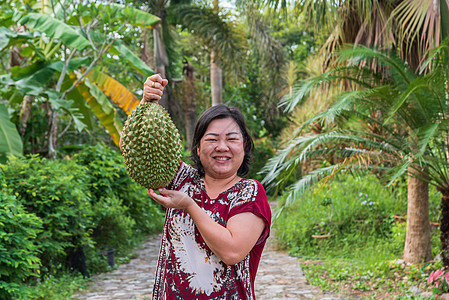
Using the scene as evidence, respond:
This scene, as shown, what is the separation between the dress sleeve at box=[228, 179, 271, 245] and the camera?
1.60m

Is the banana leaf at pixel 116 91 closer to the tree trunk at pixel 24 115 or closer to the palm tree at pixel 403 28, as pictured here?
the tree trunk at pixel 24 115

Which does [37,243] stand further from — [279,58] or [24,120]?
[279,58]

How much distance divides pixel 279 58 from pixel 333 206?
538 centimetres

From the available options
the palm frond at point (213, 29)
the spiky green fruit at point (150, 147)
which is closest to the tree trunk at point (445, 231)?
the spiky green fruit at point (150, 147)

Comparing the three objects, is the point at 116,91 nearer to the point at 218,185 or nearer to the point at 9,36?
the point at 9,36

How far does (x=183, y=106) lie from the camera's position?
12797 millimetres

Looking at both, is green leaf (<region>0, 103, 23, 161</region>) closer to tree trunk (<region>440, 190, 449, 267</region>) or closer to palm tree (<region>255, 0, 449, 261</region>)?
palm tree (<region>255, 0, 449, 261</region>)

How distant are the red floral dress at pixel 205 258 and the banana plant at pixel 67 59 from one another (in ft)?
13.9

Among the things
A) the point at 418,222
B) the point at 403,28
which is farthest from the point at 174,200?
the point at 403,28

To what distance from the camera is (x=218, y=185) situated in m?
1.73

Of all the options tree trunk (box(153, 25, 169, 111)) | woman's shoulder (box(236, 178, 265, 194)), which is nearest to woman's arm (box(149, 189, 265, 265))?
woman's shoulder (box(236, 178, 265, 194))

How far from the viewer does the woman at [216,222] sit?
1.57 m

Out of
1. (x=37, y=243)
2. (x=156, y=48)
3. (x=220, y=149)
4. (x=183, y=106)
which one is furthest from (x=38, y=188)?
(x=183, y=106)

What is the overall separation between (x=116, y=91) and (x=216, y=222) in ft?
21.8
